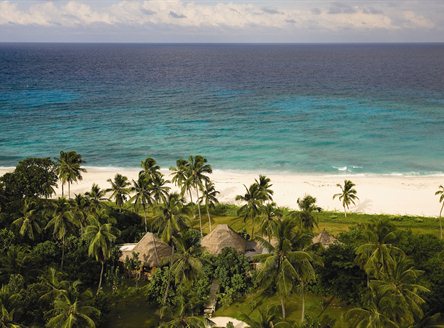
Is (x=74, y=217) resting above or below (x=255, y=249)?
above

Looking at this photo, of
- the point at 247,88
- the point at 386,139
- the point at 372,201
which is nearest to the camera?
the point at 372,201

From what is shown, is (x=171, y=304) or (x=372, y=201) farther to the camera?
(x=372, y=201)

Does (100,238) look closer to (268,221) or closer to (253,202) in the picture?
(268,221)

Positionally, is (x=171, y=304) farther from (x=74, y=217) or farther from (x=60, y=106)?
(x=60, y=106)

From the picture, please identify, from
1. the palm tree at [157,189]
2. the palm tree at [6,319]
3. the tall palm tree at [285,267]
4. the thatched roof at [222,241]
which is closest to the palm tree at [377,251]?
the tall palm tree at [285,267]

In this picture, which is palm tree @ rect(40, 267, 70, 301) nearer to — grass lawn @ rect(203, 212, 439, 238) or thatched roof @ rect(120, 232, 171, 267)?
thatched roof @ rect(120, 232, 171, 267)

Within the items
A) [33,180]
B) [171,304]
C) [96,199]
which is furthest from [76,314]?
[33,180]

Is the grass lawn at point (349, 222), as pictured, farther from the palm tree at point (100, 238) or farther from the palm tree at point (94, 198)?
the palm tree at point (100, 238)
